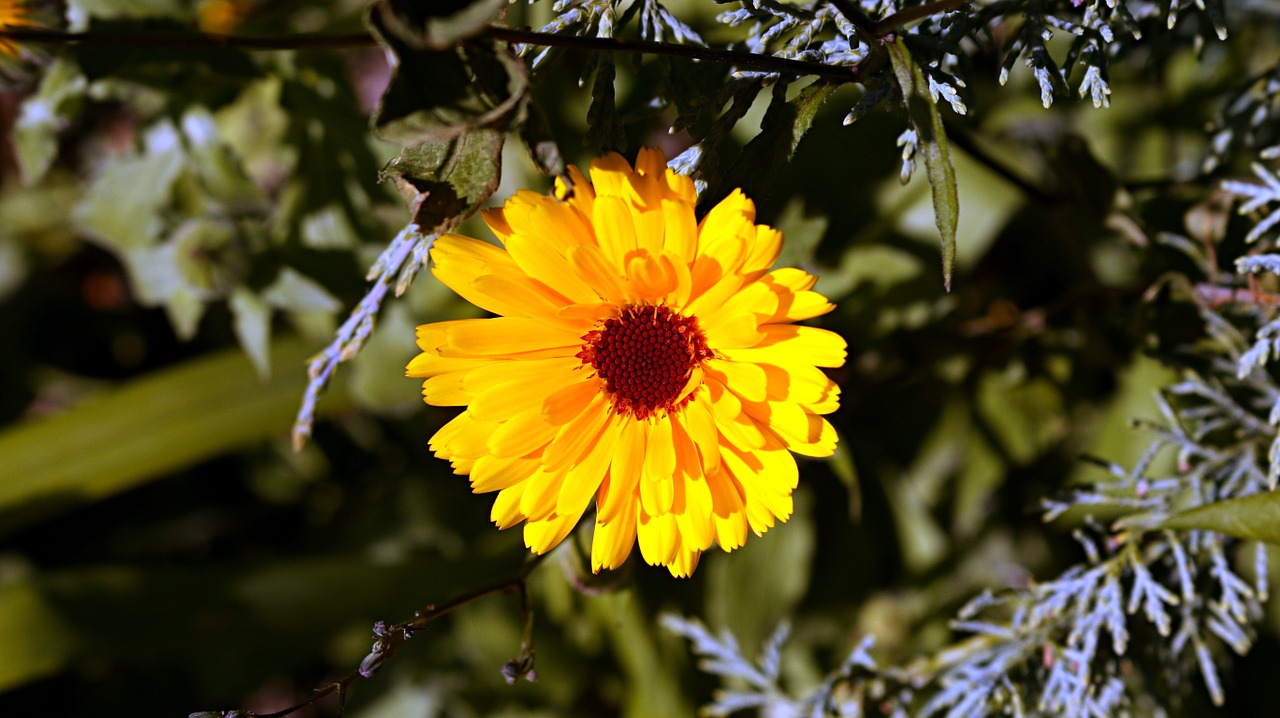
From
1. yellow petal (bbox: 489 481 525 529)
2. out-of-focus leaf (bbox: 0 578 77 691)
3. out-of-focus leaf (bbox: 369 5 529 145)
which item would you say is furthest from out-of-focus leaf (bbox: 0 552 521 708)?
out-of-focus leaf (bbox: 369 5 529 145)

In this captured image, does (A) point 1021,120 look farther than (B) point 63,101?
Yes

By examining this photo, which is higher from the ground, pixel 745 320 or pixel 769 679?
pixel 745 320

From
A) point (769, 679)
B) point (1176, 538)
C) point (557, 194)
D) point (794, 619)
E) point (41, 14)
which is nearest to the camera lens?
point (557, 194)

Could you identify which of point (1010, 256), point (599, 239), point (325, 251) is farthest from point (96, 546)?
point (1010, 256)

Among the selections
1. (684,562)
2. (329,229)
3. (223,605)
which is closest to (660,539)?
(684,562)

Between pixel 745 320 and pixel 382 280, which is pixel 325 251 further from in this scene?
pixel 745 320

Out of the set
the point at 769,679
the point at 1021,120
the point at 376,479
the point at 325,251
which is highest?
the point at 1021,120

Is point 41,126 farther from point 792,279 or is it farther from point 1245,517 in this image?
point 1245,517

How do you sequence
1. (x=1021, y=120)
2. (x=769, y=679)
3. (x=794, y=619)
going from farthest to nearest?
(x=794, y=619) → (x=1021, y=120) → (x=769, y=679)
